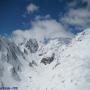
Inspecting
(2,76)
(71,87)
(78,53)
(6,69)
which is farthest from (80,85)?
(6,69)

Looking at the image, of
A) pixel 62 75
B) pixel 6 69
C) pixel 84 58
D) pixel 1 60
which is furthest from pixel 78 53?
pixel 1 60

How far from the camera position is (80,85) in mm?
44469

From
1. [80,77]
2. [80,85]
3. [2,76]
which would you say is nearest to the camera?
[80,85]

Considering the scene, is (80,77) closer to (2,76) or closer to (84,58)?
(84,58)

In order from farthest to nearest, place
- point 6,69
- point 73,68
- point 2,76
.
Answer: point 6,69
point 2,76
point 73,68

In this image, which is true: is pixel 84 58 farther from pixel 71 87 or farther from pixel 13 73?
pixel 13 73

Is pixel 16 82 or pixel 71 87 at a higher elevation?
pixel 16 82

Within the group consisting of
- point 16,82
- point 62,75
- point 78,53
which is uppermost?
point 78,53

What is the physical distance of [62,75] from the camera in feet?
183

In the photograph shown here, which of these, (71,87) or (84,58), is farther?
(84,58)

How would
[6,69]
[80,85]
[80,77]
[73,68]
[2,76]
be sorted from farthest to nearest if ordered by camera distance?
[6,69], [2,76], [73,68], [80,77], [80,85]

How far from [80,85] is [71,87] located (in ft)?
8.41

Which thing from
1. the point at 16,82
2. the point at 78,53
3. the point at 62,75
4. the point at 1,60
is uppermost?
the point at 1,60

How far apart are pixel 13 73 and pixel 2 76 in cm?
808
